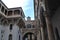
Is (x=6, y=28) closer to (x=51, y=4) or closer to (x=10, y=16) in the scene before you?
(x=10, y=16)

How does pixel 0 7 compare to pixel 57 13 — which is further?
pixel 0 7

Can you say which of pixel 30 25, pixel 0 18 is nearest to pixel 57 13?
pixel 0 18

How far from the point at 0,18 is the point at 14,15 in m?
3.94

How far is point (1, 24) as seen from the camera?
1021 inches

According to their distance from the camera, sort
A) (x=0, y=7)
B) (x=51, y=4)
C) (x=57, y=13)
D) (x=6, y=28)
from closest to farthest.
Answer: (x=51, y=4) → (x=57, y=13) → (x=0, y=7) → (x=6, y=28)

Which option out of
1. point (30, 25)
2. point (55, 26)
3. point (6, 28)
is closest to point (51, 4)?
point (55, 26)

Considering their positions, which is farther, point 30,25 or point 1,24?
point 30,25

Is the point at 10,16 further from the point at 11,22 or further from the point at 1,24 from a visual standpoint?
the point at 1,24

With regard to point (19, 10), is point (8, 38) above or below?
below

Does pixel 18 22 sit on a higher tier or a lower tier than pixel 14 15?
lower

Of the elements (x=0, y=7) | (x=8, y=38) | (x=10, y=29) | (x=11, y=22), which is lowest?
(x=8, y=38)

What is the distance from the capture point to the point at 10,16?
27875 mm

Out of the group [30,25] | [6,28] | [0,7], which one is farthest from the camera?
[30,25]

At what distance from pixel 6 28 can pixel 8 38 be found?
252cm
